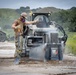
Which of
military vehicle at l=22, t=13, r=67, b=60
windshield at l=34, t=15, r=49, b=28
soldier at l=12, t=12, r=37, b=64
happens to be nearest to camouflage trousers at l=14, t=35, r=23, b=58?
soldier at l=12, t=12, r=37, b=64

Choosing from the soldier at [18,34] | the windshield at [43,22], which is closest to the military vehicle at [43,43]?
the windshield at [43,22]

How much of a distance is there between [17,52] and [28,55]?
1899mm

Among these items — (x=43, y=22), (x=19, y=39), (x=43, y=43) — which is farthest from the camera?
(x=43, y=22)

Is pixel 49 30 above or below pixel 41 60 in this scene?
above

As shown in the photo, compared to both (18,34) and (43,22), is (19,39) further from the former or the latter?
(43,22)

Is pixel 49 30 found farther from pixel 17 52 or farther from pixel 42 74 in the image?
pixel 42 74

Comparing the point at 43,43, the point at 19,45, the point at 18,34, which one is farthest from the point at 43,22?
the point at 19,45

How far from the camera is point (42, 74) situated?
13.2 m

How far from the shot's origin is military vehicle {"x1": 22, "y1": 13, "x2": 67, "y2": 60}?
1852 cm

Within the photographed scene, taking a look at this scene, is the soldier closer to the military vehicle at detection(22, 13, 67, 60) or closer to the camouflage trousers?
the camouflage trousers

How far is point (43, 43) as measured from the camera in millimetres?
19078

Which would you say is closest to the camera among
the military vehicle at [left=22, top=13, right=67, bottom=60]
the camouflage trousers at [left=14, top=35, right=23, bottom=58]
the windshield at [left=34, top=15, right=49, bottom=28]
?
the camouflage trousers at [left=14, top=35, right=23, bottom=58]

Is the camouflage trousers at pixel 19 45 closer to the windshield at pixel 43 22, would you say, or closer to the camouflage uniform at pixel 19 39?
the camouflage uniform at pixel 19 39

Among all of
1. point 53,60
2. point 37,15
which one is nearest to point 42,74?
point 53,60
